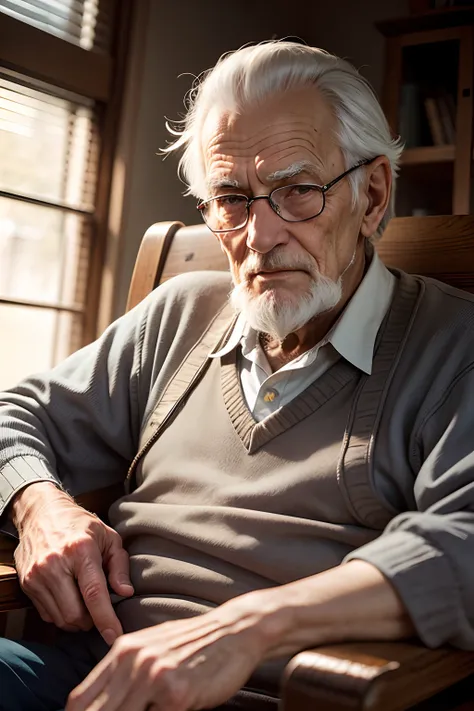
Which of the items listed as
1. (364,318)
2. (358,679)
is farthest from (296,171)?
(358,679)

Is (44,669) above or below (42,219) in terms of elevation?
below

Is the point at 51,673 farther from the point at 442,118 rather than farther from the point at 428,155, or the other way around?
the point at 442,118

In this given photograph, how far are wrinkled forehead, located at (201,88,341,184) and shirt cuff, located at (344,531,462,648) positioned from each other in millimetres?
624

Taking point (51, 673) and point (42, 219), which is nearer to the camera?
point (51, 673)

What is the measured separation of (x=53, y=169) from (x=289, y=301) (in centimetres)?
175

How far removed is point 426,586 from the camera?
3.16 ft

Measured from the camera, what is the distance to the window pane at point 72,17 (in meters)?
2.63

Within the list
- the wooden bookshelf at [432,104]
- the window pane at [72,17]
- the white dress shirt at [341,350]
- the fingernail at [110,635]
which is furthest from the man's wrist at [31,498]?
the wooden bookshelf at [432,104]

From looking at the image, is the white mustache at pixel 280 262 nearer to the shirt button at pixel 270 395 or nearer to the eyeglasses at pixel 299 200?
the eyeglasses at pixel 299 200

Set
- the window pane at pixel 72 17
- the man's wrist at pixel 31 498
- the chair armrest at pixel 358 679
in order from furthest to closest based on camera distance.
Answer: the window pane at pixel 72 17
the man's wrist at pixel 31 498
the chair armrest at pixel 358 679

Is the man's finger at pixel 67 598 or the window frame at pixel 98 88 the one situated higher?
the window frame at pixel 98 88

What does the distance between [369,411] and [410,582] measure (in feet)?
1.01

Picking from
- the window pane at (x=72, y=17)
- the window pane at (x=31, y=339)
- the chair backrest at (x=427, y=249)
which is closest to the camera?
the chair backrest at (x=427, y=249)

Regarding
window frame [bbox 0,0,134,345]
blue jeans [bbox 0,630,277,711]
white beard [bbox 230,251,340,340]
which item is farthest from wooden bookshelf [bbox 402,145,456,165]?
blue jeans [bbox 0,630,277,711]
